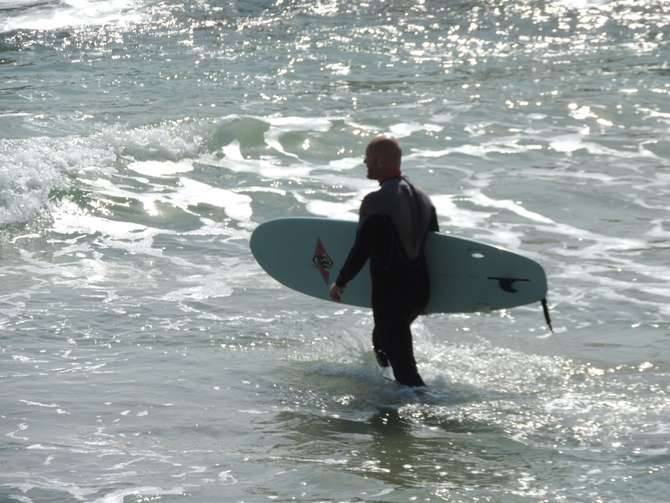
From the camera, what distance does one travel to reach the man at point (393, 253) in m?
5.66

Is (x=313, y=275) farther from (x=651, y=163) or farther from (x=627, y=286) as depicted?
(x=651, y=163)

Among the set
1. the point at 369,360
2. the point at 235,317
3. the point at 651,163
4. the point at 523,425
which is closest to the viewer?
the point at 523,425

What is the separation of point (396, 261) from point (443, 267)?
0.49 meters

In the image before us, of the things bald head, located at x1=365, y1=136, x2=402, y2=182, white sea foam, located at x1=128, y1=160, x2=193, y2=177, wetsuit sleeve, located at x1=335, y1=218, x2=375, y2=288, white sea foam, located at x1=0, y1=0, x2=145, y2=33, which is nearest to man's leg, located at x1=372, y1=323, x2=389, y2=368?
wetsuit sleeve, located at x1=335, y1=218, x2=375, y2=288

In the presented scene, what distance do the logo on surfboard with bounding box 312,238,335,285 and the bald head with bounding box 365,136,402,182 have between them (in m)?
0.88

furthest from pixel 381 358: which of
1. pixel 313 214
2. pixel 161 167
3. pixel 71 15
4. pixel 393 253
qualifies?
pixel 71 15

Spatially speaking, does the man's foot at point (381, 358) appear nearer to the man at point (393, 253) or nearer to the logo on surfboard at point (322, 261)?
the man at point (393, 253)

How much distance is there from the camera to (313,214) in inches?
416

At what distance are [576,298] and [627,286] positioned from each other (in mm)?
409

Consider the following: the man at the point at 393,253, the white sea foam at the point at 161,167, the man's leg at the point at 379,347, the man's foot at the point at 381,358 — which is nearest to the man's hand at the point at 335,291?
the man at the point at 393,253

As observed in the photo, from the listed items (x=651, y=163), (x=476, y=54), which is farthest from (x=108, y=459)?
(x=476, y=54)

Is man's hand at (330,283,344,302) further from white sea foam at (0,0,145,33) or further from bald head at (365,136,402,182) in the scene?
white sea foam at (0,0,145,33)

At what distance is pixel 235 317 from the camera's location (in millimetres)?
7555

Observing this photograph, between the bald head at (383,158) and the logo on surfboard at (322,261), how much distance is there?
34.5 inches
